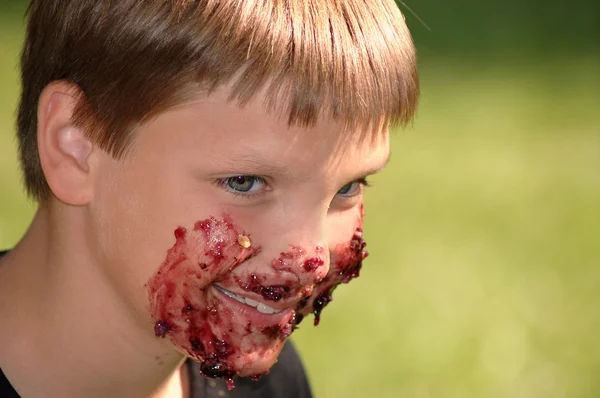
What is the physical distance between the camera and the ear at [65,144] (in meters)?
1.48

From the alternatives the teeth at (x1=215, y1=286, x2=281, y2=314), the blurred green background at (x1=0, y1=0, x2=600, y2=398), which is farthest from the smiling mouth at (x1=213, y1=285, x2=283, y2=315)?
the blurred green background at (x1=0, y1=0, x2=600, y2=398)

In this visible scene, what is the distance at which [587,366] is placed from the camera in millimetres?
2900

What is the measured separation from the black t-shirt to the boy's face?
10.6 inches

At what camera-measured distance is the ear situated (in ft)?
4.86

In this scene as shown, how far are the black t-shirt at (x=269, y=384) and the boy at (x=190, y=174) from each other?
0.60 feet

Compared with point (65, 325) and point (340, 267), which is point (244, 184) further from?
point (65, 325)

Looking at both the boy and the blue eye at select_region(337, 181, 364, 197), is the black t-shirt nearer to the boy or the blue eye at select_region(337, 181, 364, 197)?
the boy

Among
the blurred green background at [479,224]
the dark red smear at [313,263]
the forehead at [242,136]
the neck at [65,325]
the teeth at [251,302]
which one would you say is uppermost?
the forehead at [242,136]

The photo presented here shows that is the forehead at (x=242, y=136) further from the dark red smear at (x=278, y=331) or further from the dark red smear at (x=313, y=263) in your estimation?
the dark red smear at (x=278, y=331)

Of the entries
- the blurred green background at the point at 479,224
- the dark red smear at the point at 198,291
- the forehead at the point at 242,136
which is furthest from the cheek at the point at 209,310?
the blurred green background at the point at 479,224

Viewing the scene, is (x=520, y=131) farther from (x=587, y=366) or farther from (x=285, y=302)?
(x=285, y=302)

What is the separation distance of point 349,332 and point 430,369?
250mm

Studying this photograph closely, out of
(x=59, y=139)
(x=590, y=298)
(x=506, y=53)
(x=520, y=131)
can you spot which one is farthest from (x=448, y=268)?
(x=59, y=139)

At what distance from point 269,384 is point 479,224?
5.52 ft
